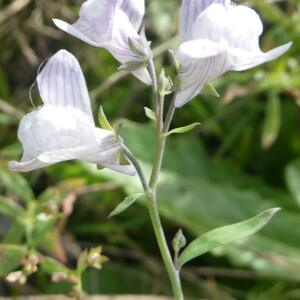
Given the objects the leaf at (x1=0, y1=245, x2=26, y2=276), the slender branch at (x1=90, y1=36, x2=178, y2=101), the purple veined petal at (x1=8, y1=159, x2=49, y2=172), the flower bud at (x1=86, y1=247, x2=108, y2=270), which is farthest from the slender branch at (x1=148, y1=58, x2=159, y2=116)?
the slender branch at (x1=90, y1=36, x2=178, y2=101)

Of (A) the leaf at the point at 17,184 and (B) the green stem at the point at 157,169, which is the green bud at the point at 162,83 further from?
(A) the leaf at the point at 17,184

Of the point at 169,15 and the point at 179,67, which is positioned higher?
the point at 179,67

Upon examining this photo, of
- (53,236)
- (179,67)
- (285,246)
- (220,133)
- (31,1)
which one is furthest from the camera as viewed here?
(220,133)

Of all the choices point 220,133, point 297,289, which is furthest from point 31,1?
point 297,289

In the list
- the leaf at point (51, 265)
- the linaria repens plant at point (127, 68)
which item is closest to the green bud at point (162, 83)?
the linaria repens plant at point (127, 68)

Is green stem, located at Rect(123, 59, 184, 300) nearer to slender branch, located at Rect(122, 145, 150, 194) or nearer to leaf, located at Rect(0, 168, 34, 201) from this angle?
slender branch, located at Rect(122, 145, 150, 194)

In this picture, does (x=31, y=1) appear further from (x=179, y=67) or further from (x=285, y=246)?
(x=179, y=67)

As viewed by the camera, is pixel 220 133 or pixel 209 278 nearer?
pixel 209 278
